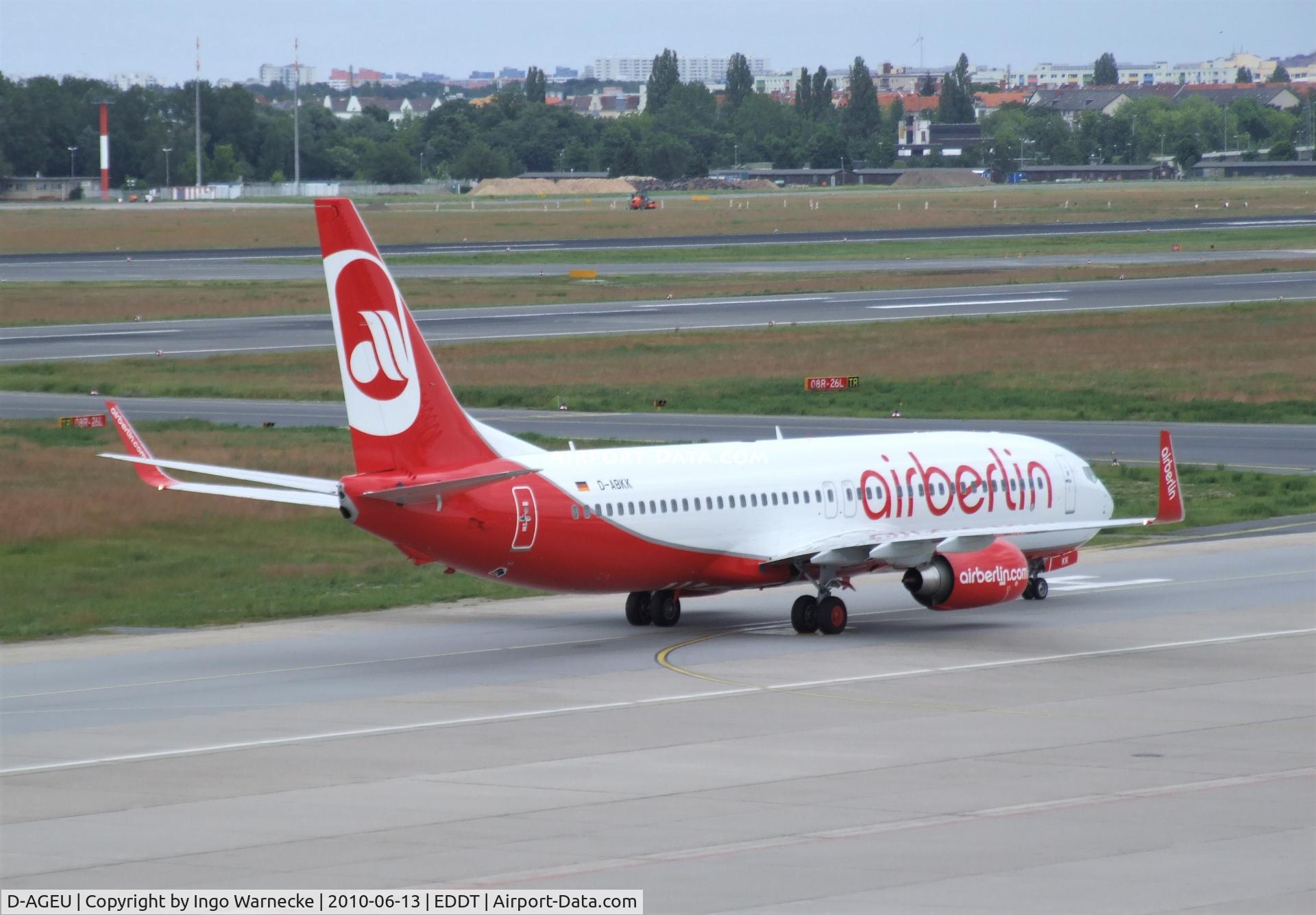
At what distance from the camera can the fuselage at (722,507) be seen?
1391 inches

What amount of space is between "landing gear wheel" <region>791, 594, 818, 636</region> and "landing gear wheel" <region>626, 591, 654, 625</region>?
308cm

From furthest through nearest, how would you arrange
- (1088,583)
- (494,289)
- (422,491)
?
(494,289), (1088,583), (422,491)

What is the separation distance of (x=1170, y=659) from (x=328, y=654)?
1596 cm

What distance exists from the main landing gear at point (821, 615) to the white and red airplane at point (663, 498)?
1.6 inches

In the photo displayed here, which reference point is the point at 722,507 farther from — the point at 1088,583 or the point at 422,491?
the point at 1088,583

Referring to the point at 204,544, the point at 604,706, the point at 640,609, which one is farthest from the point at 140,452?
the point at 204,544

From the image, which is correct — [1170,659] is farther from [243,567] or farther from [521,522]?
[243,567]

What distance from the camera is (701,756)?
27.3m

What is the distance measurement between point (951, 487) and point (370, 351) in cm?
1381

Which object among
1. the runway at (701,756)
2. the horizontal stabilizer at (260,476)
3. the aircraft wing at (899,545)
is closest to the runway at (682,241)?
the horizontal stabilizer at (260,476)

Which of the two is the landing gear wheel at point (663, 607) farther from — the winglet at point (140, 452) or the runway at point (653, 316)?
the runway at point (653, 316)

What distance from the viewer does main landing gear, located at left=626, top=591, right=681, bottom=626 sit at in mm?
40062

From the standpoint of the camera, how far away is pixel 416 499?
34.5 m

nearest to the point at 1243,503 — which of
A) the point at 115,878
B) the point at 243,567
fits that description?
the point at 243,567
